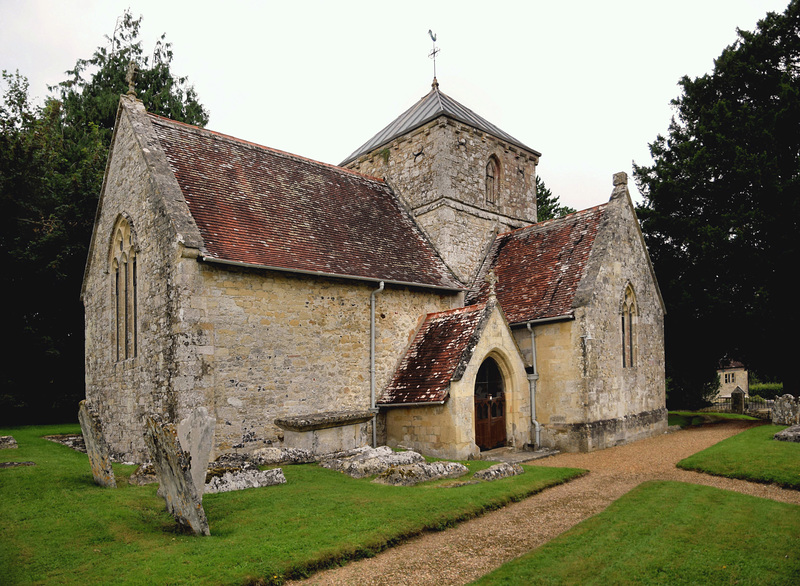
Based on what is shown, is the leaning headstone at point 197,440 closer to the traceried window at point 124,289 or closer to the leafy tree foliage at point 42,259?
the traceried window at point 124,289

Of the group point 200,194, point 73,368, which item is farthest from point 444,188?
point 73,368

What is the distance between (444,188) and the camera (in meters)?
20.7

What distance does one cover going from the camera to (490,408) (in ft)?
55.1

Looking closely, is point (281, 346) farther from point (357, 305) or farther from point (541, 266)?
point (541, 266)

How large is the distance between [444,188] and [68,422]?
1914 centimetres

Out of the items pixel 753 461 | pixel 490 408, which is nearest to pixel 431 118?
pixel 490 408

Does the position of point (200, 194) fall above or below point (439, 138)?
below

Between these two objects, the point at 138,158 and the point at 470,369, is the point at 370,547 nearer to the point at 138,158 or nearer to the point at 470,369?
the point at 470,369

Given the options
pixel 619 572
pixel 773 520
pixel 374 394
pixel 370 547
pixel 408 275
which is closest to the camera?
pixel 619 572

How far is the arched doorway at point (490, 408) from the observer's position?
16453 mm

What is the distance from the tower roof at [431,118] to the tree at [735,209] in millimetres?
7254

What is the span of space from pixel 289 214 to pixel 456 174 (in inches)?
299

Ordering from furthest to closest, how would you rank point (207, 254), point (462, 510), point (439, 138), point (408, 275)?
point (439, 138), point (408, 275), point (207, 254), point (462, 510)

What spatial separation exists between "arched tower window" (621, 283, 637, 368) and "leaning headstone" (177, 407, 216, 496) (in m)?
15.0
